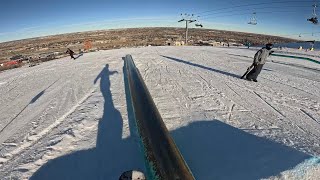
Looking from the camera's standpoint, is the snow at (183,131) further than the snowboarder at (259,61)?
No

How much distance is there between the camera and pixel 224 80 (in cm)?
1145

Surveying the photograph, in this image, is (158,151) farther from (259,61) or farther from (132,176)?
(259,61)

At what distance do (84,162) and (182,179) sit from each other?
2.34 meters

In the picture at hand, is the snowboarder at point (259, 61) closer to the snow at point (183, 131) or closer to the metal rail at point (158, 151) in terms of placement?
the snow at point (183, 131)

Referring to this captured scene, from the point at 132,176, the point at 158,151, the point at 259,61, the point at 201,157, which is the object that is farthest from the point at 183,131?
the point at 259,61

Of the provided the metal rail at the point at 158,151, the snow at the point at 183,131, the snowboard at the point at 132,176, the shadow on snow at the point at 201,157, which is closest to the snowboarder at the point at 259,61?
the snow at the point at 183,131

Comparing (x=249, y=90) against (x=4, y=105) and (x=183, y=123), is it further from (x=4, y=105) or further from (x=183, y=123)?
(x=4, y=105)

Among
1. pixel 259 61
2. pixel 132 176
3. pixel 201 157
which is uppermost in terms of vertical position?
pixel 259 61

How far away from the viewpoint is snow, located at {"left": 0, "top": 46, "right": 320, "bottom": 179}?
4.23m

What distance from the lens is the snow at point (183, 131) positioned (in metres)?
4.23

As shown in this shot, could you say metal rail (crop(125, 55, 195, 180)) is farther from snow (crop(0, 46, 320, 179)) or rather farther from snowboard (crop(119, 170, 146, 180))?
snow (crop(0, 46, 320, 179))

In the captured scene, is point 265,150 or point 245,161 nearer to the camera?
point 245,161

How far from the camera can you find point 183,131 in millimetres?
5680

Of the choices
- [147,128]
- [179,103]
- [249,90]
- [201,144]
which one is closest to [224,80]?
[249,90]
